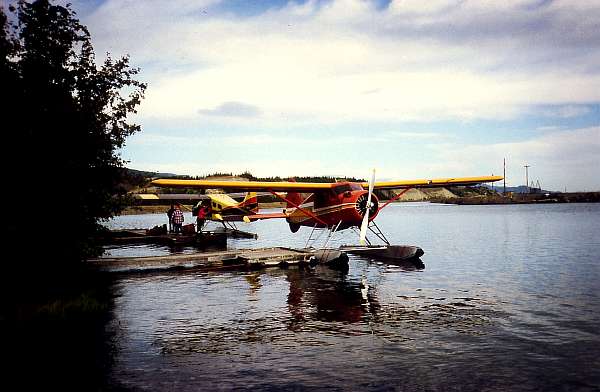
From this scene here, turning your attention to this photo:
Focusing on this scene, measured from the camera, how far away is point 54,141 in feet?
32.7

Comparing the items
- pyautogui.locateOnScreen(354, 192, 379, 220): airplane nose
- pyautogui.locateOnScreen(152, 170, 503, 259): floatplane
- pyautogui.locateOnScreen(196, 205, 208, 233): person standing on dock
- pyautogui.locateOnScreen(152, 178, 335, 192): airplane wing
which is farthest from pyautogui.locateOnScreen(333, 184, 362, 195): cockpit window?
pyautogui.locateOnScreen(196, 205, 208, 233): person standing on dock

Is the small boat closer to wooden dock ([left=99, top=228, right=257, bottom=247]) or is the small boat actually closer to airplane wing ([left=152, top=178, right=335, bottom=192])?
airplane wing ([left=152, top=178, right=335, bottom=192])

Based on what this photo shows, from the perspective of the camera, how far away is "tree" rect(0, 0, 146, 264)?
9602 mm

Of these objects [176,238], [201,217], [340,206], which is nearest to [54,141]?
[340,206]

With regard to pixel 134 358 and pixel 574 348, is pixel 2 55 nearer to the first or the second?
pixel 134 358

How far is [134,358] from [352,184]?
39.4 ft

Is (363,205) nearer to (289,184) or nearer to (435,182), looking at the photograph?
(289,184)

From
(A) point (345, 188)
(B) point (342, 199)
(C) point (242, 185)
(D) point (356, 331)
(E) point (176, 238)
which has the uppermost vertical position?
(C) point (242, 185)

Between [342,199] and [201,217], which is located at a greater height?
[342,199]

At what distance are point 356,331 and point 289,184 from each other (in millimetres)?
9857

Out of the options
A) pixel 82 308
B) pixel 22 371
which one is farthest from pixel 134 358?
pixel 82 308

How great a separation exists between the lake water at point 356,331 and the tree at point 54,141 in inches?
91.5

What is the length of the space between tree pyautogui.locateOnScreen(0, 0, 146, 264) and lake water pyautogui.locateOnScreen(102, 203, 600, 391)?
7.63ft

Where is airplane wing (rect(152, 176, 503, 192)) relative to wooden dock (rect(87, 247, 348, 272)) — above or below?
above
